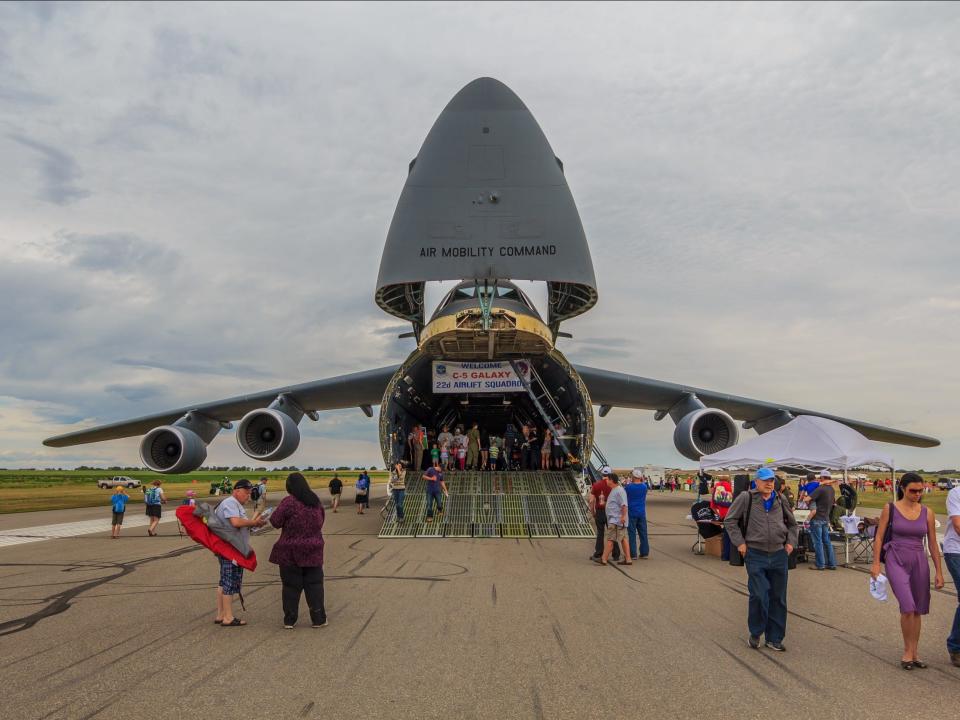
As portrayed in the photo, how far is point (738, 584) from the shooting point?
28.8 ft

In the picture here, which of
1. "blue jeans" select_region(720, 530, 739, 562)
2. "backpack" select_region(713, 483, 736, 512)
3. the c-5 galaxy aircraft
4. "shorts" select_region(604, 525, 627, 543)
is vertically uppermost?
the c-5 galaxy aircraft

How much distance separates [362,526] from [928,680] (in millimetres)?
12533

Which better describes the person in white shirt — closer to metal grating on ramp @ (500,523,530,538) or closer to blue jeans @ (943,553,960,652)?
blue jeans @ (943,553,960,652)

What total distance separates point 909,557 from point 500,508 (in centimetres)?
937

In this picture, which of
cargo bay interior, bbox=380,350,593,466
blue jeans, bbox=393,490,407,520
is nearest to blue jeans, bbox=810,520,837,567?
cargo bay interior, bbox=380,350,593,466

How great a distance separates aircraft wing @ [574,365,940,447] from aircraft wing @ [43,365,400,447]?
623 cm

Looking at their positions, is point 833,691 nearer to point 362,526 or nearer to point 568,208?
point 568,208

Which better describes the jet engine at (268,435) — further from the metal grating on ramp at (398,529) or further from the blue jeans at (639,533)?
the blue jeans at (639,533)

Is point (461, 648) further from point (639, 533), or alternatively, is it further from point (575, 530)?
point (575, 530)

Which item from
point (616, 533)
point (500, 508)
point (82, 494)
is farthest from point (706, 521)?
point (82, 494)

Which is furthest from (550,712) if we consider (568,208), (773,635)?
(568,208)

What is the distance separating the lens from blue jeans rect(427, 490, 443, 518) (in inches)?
545

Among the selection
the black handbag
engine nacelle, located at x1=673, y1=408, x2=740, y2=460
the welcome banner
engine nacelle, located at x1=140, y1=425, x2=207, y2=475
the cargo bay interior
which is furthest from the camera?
engine nacelle, located at x1=140, y1=425, x2=207, y2=475

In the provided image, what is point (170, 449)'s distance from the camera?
1969cm
